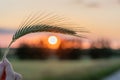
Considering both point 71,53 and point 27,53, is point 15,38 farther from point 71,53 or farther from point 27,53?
point 71,53

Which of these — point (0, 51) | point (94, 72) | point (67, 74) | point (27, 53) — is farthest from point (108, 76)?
point (0, 51)

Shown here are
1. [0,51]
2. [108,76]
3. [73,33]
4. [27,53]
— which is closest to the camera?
[73,33]

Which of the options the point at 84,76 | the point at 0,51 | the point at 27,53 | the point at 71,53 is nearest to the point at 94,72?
the point at 84,76

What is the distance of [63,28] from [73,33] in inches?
2.3

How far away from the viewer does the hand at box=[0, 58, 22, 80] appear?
1865mm

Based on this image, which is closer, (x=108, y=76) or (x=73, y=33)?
(x=73, y=33)

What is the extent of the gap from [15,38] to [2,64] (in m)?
0.13

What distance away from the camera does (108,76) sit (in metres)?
13.8

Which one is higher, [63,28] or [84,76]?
[63,28]

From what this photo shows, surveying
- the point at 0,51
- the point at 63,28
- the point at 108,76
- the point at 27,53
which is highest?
the point at 63,28

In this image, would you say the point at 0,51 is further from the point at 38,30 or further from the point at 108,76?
the point at 108,76

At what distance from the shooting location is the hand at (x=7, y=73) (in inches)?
73.4

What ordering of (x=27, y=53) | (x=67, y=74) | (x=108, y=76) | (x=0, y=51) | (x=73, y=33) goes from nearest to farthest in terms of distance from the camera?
(x=73, y=33), (x=0, y=51), (x=27, y=53), (x=67, y=74), (x=108, y=76)

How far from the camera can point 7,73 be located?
A: 1.88 metres
